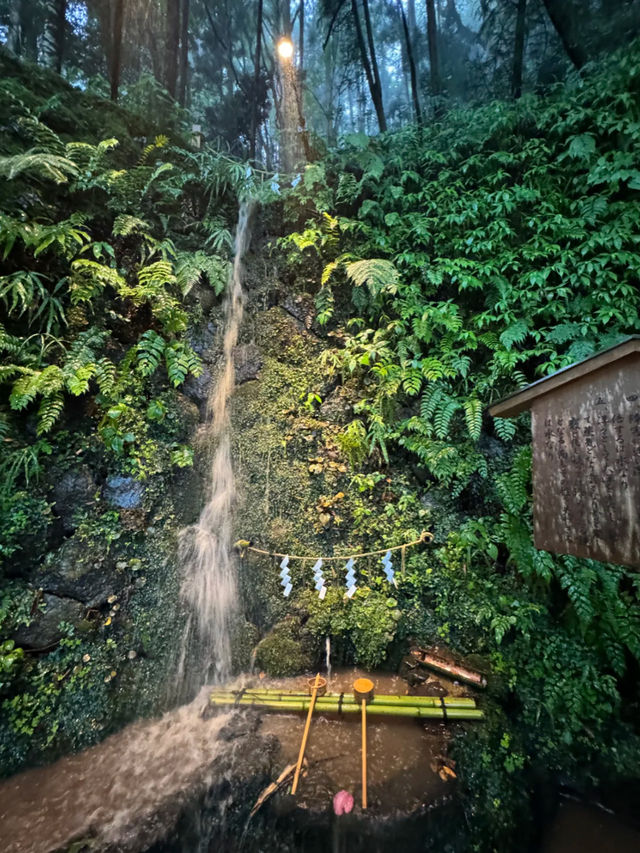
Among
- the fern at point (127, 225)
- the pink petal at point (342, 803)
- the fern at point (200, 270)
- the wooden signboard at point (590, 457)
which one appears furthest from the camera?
the fern at point (200, 270)

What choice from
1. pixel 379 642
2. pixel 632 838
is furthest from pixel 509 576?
pixel 632 838

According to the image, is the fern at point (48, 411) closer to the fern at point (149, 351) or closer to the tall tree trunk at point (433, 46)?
the fern at point (149, 351)

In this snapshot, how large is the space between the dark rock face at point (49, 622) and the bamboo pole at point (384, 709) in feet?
6.72

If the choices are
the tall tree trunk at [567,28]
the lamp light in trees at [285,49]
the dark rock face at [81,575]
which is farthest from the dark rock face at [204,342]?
the lamp light in trees at [285,49]

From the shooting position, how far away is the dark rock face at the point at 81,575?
4.15 m

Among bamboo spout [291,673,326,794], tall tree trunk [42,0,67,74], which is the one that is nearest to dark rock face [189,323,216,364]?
bamboo spout [291,673,326,794]

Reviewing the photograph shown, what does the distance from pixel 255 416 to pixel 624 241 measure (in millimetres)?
5355

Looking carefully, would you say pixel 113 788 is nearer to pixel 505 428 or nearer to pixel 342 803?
pixel 342 803

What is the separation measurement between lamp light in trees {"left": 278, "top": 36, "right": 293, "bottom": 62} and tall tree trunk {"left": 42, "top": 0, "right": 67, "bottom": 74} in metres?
5.32

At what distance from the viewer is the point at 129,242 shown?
563 cm

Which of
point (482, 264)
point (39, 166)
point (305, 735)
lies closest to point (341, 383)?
point (482, 264)

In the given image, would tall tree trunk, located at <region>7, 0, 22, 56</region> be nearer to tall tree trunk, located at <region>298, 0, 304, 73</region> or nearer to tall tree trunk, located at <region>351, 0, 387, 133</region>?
tall tree trunk, located at <region>298, 0, 304, 73</region>

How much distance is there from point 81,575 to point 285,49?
1410cm

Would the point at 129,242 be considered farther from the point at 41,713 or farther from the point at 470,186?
the point at 41,713
